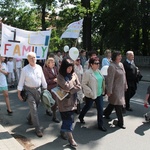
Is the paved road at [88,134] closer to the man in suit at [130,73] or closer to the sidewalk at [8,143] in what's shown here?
the sidewalk at [8,143]

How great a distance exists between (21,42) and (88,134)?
274 centimetres

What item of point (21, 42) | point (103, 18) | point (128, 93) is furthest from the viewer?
point (103, 18)

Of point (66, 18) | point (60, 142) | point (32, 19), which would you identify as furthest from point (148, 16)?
point (60, 142)

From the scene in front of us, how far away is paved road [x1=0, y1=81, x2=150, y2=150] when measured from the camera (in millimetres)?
5117

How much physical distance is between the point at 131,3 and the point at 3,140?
799 inches

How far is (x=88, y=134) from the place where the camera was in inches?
228

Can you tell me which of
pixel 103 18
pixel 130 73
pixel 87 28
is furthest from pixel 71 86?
pixel 103 18

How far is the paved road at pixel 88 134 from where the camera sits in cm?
512

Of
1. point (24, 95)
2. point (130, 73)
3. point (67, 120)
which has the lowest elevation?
point (67, 120)

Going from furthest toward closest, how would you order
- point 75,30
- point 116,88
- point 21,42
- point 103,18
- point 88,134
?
point 103,18 → point 75,30 → point 21,42 → point 116,88 → point 88,134

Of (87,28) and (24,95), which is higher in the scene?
(87,28)

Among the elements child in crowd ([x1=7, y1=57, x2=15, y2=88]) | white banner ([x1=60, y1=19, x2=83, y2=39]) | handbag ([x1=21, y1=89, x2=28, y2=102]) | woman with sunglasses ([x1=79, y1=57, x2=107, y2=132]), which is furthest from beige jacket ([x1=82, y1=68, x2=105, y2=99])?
child in crowd ([x1=7, y1=57, x2=15, y2=88])

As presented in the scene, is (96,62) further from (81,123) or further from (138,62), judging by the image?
(138,62)

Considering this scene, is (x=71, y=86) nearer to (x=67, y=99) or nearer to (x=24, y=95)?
(x=67, y=99)
